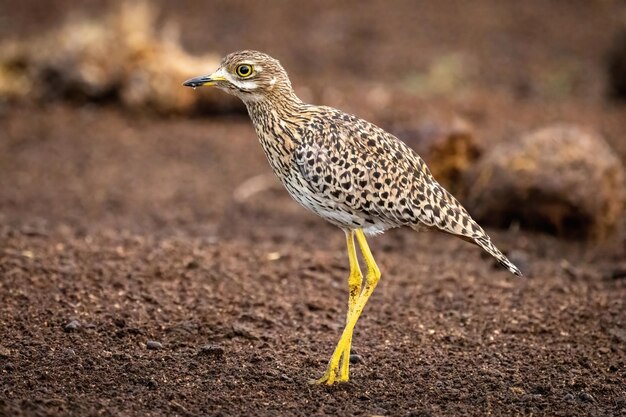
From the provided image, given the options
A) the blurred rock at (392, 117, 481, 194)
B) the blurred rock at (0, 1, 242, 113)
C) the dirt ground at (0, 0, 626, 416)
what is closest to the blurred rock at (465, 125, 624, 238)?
the dirt ground at (0, 0, 626, 416)

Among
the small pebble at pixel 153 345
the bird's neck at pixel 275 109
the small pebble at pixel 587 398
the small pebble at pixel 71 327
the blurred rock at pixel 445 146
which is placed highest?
the bird's neck at pixel 275 109

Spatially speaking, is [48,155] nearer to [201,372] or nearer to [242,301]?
[242,301]

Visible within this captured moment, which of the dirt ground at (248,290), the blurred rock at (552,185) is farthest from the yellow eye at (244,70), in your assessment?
the blurred rock at (552,185)

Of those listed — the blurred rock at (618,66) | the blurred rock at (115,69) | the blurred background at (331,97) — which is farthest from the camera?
the blurred rock at (618,66)

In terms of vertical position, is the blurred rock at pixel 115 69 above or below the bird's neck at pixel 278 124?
below

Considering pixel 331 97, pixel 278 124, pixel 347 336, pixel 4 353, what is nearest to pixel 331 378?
pixel 347 336

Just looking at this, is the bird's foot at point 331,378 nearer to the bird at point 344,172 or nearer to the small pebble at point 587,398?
the bird at point 344,172

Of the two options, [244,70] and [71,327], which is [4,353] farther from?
[244,70]
